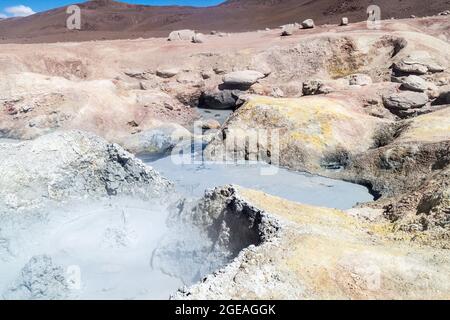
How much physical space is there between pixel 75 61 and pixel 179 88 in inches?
184

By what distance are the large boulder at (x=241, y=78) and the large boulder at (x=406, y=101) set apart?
518 cm

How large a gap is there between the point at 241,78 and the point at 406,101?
595cm

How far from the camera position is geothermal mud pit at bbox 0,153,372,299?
5.40 m

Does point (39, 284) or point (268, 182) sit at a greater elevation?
point (268, 182)

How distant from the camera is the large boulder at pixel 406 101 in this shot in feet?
44.8

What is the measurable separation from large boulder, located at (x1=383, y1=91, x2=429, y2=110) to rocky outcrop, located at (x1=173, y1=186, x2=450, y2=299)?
8700 mm

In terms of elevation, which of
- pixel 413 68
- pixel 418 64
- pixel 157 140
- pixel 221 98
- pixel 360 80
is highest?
pixel 418 64

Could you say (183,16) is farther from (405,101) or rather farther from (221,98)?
(405,101)

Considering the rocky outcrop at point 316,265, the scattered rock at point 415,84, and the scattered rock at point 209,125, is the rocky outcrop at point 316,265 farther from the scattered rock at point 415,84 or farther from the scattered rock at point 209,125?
the scattered rock at point 415,84

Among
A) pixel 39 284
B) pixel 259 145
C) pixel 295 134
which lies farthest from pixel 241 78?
pixel 39 284

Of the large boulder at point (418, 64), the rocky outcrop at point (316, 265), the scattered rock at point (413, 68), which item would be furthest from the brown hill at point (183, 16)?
the rocky outcrop at point (316, 265)

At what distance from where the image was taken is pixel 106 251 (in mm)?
6227

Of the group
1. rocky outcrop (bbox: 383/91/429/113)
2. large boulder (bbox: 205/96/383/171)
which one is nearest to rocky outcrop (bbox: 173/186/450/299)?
large boulder (bbox: 205/96/383/171)

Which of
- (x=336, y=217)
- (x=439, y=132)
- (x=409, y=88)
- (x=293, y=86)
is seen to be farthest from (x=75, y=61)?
(x=336, y=217)
